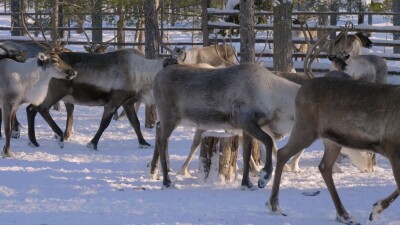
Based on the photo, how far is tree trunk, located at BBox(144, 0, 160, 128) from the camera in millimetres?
12211

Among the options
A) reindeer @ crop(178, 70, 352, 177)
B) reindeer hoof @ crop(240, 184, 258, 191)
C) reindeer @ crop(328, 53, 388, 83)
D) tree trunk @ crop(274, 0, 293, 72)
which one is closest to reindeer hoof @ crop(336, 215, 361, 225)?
reindeer hoof @ crop(240, 184, 258, 191)

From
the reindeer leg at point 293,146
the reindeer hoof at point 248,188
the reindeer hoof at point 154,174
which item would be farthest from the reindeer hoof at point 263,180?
the reindeer hoof at point 154,174

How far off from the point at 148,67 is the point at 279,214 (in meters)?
4.96

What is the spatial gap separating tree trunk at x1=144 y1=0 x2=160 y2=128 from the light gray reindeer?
4594 mm

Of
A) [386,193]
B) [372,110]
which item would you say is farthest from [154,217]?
[386,193]

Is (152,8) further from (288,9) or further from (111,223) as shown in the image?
(111,223)

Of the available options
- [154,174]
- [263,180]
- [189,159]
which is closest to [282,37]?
[189,159]

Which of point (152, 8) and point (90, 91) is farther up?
point (152, 8)

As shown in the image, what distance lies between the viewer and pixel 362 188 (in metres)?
7.16

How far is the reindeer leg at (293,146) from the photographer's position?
582 cm

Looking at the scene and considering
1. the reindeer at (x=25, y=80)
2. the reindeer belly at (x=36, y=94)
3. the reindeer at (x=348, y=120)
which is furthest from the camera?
the reindeer belly at (x=36, y=94)

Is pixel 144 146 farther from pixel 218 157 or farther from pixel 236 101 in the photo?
pixel 236 101

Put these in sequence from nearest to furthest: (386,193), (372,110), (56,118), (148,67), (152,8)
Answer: (372,110) < (386,193) < (148,67) < (152,8) < (56,118)

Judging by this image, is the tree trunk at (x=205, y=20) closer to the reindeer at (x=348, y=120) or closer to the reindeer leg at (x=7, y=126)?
the reindeer leg at (x=7, y=126)
